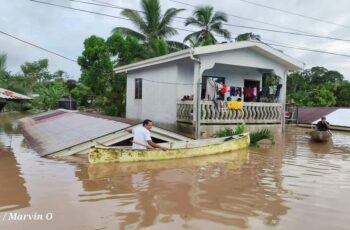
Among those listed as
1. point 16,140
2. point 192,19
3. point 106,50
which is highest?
point 192,19

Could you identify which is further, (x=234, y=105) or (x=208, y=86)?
(x=208, y=86)

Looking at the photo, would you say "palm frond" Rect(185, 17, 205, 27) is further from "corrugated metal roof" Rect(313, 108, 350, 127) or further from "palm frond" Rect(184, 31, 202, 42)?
"corrugated metal roof" Rect(313, 108, 350, 127)

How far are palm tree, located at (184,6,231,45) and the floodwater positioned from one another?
68.1ft

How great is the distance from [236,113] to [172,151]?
6.56 metres

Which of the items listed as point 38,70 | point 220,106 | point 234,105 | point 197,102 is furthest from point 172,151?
point 38,70

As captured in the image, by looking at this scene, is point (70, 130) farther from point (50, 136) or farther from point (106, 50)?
point (106, 50)

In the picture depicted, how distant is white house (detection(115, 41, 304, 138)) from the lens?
51.6 ft

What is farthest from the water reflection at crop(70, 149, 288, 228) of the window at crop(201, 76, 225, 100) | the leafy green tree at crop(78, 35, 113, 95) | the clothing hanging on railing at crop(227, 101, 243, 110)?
the leafy green tree at crop(78, 35, 113, 95)

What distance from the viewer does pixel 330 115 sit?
979 inches

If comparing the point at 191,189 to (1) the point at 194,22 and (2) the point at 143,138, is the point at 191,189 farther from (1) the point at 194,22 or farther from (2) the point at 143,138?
(1) the point at 194,22

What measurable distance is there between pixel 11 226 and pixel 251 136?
11.0 meters

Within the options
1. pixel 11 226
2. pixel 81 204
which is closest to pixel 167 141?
pixel 81 204

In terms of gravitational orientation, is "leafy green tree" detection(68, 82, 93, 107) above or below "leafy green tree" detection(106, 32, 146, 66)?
below

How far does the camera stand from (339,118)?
24.3 meters
